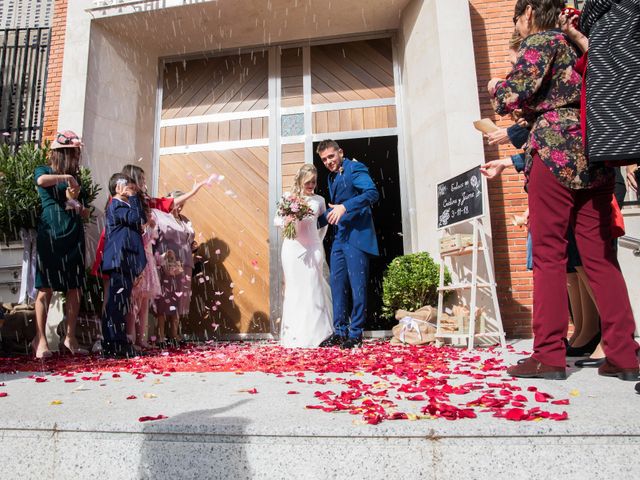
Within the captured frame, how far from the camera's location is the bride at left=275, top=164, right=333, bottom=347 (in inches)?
202

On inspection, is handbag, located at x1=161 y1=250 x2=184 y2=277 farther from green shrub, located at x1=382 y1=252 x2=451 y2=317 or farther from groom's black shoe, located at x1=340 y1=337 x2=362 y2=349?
green shrub, located at x1=382 y1=252 x2=451 y2=317

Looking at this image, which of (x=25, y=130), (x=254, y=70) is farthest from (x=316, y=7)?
(x=25, y=130)

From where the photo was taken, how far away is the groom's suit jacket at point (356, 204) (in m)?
4.93

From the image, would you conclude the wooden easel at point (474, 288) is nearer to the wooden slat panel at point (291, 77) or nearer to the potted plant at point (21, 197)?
the wooden slat panel at point (291, 77)

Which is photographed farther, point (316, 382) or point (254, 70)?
point (254, 70)

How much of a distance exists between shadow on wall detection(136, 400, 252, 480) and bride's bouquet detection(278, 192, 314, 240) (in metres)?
3.61

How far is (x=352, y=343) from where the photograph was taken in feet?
15.6

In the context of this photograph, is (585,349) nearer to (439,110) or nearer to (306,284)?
(306,284)

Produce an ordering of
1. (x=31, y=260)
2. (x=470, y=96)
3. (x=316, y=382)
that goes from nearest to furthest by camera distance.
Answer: (x=316, y=382)
(x=31, y=260)
(x=470, y=96)

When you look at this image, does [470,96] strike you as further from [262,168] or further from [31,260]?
[31,260]

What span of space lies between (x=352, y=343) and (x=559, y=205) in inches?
109

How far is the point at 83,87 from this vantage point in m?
6.49

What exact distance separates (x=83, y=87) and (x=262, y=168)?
2608mm

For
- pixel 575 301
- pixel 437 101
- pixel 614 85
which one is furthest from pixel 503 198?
pixel 614 85
